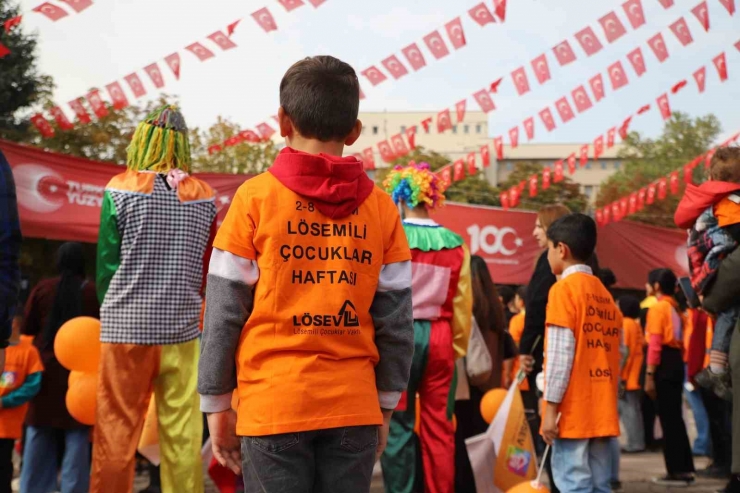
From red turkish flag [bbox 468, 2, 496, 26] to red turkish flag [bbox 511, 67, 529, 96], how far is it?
6.77ft

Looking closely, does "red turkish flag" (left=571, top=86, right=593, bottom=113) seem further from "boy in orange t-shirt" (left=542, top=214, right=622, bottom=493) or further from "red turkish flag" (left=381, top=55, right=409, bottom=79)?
"boy in orange t-shirt" (left=542, top=214, right=622, bottom=493)

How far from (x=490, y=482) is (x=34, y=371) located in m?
3.14

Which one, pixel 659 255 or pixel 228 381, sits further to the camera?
pixel 659 255

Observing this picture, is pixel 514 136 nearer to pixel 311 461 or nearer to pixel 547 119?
pixel 547 119

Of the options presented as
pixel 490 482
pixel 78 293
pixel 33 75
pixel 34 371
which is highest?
pixel 33 75

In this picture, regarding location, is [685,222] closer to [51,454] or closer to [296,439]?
[296,439]

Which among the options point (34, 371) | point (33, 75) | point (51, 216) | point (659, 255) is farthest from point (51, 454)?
point (33, 75)

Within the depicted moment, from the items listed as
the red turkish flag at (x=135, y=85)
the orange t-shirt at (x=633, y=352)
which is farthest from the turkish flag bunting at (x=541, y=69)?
the red turkish flag at (x=135, y=85)

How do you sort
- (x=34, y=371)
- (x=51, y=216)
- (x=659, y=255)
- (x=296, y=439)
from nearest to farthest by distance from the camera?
(x=296, y=439), (x=34, y=371), (x=51, y=216), (x=659, y=255)

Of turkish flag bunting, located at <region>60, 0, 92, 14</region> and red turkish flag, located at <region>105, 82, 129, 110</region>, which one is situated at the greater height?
turkish flag bunting, located at <region>60, 0, 92, 14</region>

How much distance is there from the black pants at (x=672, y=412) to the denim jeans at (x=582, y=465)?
3.61 metres

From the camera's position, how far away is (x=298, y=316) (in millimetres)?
2729

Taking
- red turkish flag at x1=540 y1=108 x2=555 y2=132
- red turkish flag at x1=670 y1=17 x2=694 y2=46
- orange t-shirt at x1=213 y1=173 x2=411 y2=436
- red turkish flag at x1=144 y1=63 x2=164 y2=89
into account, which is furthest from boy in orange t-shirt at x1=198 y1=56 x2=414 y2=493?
red turkish flag at x1=540 y1=108 x2=555 y2=132

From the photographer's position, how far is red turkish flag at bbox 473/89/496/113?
526 inches
